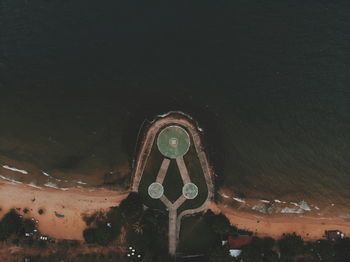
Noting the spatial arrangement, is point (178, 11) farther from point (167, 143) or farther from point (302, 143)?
point (302, 143)

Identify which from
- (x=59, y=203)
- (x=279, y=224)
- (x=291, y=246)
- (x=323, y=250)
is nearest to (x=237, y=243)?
(x=279, y=224)

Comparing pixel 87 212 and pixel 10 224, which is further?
pixel 87 212

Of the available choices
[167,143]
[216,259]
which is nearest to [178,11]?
[167,143]

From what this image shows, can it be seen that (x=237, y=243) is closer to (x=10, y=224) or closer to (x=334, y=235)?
(x=334, y=235)

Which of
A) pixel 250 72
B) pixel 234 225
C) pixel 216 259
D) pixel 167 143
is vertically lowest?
pixel 216 259

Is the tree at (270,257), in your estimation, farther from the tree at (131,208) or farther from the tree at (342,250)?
the tree at (131,208)

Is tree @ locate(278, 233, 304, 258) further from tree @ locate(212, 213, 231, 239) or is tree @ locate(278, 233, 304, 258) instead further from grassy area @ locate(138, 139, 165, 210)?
grassy area @ locate(138, 139, 165, 210)
